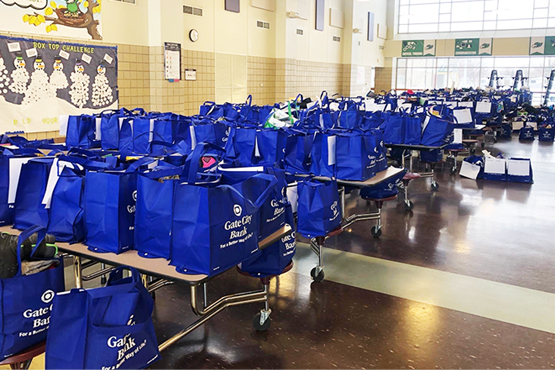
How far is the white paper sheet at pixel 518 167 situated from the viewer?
323 inches

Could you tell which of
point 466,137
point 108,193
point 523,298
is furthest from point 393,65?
point 108,193

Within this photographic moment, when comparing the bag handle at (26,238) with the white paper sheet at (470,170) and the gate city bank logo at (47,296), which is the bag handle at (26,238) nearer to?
the gate city bank logo at (47,296)

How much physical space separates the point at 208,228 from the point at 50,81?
6701 millimetres

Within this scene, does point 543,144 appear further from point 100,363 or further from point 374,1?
point 100,363

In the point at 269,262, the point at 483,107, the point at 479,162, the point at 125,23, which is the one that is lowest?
the point at 269,262

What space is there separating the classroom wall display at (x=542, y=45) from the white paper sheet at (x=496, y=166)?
15.7 meters

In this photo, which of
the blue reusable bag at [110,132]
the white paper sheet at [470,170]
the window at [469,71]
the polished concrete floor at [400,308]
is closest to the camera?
the polished concrete floor at [400,308]

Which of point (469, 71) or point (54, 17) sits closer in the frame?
point (54, 17)

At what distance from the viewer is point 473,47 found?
2241cm

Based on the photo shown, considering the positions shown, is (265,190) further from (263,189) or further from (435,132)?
(435,132)

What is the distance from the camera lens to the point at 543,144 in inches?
527

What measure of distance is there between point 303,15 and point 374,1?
7715 millimetres

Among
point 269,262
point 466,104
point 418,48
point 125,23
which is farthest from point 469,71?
point 269,262

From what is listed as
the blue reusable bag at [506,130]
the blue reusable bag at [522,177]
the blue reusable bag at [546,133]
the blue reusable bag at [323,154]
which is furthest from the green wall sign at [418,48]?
the blue reusable bag at [323,154]
